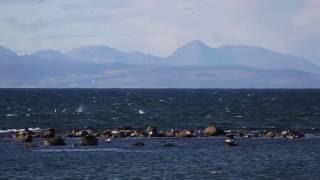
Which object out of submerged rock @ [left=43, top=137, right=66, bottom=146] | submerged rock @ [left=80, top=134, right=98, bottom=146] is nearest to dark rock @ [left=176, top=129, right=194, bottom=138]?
submerged rock @ [left=80, top=134, right=98, bottom=146]

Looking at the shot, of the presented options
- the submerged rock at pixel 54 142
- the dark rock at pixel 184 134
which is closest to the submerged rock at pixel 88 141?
the submerged rock at pixel 54 142

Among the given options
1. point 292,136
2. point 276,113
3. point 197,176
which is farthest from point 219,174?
point 276,113

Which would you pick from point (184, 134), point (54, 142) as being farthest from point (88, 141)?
point (184, 134)

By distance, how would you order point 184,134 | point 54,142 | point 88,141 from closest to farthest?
point 54,142 → point 88,141 → point 184,134

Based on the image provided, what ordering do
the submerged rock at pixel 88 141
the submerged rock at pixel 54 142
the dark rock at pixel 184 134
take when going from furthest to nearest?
the dark rock at pixel 184 134 → the submerged rock at pixel 88 141 → the submerged rock at pixel 54 142

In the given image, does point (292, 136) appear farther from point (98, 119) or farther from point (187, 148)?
point (98, 119)

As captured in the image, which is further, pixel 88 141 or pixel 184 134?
pixel 184 134

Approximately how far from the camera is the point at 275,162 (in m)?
61.7

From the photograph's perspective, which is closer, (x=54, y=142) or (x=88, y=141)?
(x=54, y=142)

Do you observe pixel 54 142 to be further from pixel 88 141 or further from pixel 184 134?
pixel 184 134

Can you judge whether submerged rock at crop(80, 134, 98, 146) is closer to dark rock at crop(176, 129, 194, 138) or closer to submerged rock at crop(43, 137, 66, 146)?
submerged rock at crop(43, 137, 66, 146)

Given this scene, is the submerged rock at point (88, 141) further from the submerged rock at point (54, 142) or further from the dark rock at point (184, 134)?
the dark rock at point (184, 134)

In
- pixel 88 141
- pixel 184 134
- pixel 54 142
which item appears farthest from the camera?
pixel 184 134

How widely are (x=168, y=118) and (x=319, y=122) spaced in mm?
24807
